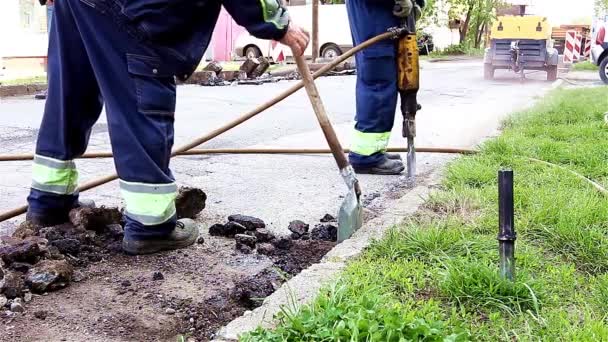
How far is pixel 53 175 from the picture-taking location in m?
3.09

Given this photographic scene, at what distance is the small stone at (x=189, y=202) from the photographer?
341 centimetres

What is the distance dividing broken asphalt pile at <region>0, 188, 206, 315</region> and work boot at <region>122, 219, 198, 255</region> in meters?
0.12

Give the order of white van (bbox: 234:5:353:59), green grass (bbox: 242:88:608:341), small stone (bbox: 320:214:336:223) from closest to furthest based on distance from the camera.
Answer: green grass (bbox: 242:88:608:341) → small stone (bbox: 320:214:336:223) → white van (bbox: 234:5:353:59)

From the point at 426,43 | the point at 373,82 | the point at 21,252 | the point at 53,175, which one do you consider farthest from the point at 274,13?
the point at 426,43

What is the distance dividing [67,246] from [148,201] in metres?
0.37

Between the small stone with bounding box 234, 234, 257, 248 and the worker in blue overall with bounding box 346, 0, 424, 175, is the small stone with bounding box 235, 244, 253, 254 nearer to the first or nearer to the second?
the small stone with bounding box 234, 234, 257, 248

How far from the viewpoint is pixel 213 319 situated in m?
2.28

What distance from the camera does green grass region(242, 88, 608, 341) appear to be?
182 centimetres

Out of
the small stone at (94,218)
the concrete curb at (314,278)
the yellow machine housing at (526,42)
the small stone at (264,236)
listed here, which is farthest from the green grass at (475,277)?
the yellow machine housing at (526,42)

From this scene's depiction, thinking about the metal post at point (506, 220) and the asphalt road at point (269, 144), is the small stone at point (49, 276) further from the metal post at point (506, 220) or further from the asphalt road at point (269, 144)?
the metal post at point (506, 220)

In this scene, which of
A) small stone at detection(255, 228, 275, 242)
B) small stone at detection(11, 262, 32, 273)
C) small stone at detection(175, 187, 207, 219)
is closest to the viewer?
small stone at detection(11, 262, 32, 273)

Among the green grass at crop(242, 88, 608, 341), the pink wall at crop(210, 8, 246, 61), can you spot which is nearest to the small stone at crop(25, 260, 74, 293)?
the green grass at crop(242, 88, 608, 341)

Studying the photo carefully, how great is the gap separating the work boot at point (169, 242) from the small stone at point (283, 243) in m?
0.35

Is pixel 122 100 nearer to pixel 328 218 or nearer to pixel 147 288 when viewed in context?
pixel 147 288
